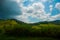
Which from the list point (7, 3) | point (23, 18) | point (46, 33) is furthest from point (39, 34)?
point (7, 3)

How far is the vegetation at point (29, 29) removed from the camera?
4.30 meters

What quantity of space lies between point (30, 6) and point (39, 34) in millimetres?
501

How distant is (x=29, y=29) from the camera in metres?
4.33

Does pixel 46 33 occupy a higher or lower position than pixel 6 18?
lower

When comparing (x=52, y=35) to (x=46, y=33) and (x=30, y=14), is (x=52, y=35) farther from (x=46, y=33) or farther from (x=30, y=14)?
(x=30, y=14)

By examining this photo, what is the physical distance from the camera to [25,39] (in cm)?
428

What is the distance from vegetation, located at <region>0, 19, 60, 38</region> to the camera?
430 centimetres

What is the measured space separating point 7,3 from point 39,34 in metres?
0.76

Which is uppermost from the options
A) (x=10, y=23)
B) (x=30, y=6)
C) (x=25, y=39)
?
(x=30, y=6)

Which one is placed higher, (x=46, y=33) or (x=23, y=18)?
(x=23, y=18)

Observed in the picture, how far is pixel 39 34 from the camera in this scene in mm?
4305

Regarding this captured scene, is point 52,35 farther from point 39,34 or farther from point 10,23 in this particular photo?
point 10,23

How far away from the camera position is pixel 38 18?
4.37 m

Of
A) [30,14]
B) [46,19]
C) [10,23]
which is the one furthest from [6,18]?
[46,19]
